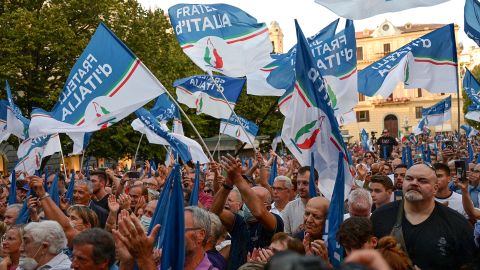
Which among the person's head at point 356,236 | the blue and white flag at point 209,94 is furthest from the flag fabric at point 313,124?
the blue and white flag at point 209,94

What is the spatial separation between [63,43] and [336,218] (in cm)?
2476

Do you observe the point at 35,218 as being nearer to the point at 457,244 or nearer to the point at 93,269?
the point at 93,269

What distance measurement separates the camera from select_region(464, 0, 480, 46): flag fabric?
35.6 feet

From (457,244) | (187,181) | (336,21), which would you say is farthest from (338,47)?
(457,244)

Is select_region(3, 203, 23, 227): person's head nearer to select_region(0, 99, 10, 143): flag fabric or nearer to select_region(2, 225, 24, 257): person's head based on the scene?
select_region(2, 225, 24, 257): person's head

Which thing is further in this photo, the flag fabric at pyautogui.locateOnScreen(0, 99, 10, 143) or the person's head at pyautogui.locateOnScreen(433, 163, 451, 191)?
the flag fabric at pyautogui.locateOnScreen(0, 99, 10, 143)

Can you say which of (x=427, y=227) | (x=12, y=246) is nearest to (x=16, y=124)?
(x=12, y=246)

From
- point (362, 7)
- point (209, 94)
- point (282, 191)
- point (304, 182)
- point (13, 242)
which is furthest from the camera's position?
point (209, 94)

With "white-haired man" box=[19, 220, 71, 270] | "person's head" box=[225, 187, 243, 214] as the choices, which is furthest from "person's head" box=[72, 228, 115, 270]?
"person's head" box=[225, 187, 243, 214]

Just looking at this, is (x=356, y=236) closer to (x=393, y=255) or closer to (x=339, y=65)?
(x=393, y=255)

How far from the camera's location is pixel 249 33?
12.6 m

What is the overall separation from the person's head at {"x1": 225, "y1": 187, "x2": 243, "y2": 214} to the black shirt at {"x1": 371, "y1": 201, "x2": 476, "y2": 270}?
173 cm

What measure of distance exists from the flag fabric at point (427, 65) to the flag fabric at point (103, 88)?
16.4ft

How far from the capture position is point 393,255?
13.4ft
